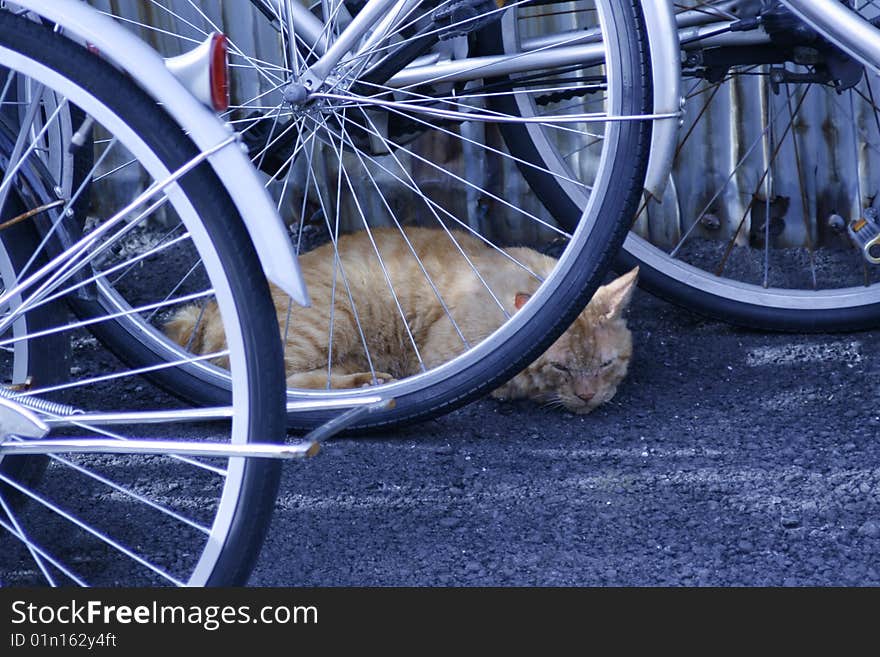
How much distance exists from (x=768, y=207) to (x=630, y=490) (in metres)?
1.48

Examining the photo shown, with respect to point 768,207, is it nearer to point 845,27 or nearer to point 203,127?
point 845,27

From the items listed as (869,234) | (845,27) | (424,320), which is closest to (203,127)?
(845,27)

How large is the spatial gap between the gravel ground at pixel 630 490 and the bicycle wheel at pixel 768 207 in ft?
0.53

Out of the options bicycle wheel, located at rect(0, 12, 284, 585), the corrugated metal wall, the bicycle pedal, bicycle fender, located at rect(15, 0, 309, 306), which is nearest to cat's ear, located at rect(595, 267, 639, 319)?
the bicycle pedal

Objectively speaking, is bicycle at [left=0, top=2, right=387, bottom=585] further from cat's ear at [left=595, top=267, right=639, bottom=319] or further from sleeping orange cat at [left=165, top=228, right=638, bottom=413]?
cat's ear at [left=595, top=267, right=639, bottom=319]

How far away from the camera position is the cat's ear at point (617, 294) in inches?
123

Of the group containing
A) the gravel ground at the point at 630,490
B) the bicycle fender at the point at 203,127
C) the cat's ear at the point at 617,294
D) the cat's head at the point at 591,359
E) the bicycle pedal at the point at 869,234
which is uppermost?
the bicycle fender at the point at 203,127

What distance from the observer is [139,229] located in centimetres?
407

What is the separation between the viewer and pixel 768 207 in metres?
3.66

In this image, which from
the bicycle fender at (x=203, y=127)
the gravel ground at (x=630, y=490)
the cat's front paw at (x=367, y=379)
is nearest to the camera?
the bicycle fender at (x=203, y=127)

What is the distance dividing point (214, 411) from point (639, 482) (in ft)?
4.04

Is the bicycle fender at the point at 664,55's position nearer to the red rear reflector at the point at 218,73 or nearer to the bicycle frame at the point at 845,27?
the bicycle frame at the point at 845,27

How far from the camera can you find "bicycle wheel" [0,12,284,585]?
1.70m

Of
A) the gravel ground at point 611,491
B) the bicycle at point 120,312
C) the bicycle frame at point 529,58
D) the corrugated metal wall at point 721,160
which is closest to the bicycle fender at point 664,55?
the bicycle frame at point 529,58
